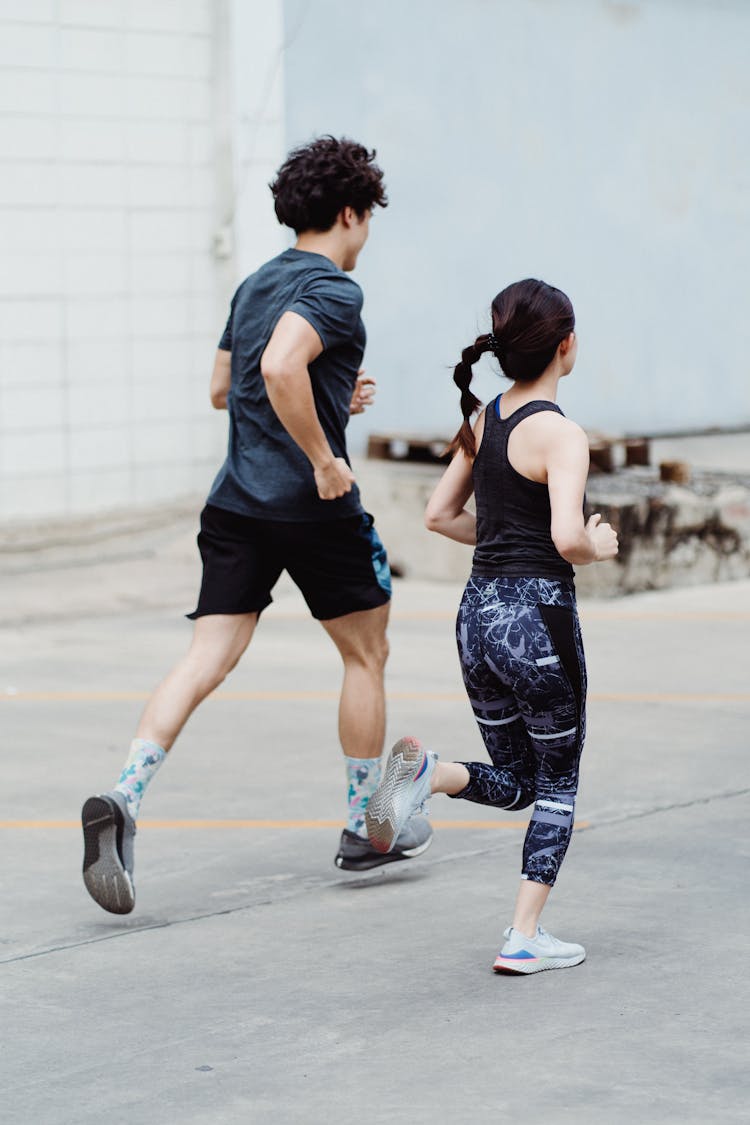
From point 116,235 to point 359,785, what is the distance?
5.13 meters

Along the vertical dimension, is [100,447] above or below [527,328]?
below

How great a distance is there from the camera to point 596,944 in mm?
4598

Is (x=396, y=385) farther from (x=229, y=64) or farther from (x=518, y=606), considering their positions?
(x=518, y=606)

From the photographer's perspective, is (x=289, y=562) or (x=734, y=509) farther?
(x=734, y=509)

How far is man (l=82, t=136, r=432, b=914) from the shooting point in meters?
4.96

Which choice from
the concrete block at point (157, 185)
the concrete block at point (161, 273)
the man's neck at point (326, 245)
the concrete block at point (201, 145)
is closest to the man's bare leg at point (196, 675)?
the man's neck at point (326, 245)

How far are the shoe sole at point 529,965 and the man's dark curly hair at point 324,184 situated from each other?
202 cm

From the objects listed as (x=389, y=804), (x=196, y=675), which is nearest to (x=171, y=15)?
(x=196, y=675)

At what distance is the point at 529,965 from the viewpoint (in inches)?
172

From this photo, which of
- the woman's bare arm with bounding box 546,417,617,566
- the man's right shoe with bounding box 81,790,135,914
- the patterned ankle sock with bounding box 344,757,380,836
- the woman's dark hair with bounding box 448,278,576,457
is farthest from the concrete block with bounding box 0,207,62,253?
the woman's bare arm with bounding box 546,417,617,566

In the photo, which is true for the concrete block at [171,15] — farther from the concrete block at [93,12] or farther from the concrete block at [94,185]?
the concrete block at [94,185]

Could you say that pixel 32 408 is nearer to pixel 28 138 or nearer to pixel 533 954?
pixel 28 138

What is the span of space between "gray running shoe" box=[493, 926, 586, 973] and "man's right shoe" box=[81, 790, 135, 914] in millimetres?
932

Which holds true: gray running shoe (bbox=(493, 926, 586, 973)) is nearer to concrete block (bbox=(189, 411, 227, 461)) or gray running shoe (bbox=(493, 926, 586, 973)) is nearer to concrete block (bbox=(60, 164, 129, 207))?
concrete block (bbox=(189, 411, 227, 461))
